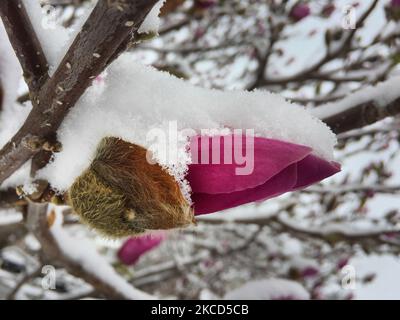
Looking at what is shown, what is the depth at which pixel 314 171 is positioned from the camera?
1.48ft

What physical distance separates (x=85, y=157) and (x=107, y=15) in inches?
8.0

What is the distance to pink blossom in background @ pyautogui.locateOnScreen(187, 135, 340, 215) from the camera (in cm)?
41

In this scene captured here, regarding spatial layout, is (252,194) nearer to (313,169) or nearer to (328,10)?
(313,169)

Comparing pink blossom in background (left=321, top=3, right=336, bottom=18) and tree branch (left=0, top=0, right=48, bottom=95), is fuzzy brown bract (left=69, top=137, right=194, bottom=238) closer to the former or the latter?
tree branch (left=0, top=0, right=48, bottom=95)

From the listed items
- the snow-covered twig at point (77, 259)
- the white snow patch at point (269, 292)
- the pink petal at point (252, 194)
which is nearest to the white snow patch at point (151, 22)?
the pink petal at point (252, 194)

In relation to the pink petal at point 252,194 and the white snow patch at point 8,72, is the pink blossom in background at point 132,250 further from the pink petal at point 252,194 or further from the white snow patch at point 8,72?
the pink petal at point 252,194

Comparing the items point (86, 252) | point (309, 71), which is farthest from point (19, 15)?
point (309, 71)

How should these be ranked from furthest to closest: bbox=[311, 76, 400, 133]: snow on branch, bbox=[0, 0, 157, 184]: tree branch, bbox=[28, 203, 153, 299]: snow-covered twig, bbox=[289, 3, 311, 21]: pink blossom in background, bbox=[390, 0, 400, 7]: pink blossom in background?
bbox=[289, 3, 311, 21]: pink blossom in background, bbox=[390, 0, 400, 7]: pink blossom in background, bbox=[28, 203, 153, 299]: snow-covered twig, bbox=[311, 76, 400, 133]: snow on branch, bbox=[0, 0, 157, 184]: tree branch

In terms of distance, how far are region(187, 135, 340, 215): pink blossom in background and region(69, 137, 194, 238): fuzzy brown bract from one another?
3 centimetres

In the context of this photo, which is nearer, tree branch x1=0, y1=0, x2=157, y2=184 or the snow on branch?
tree branch x1=0, y1=0, x2=157, y2=184

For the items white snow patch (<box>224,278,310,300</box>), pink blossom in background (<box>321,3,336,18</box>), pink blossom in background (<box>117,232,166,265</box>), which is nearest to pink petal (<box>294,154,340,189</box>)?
white snow patch (<box>224,278,310,300</box>)

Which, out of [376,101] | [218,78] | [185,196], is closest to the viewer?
[185,196]
